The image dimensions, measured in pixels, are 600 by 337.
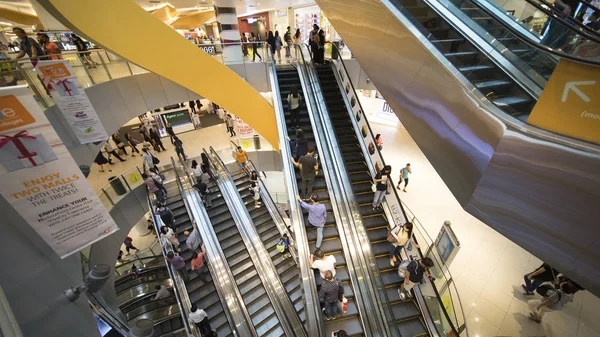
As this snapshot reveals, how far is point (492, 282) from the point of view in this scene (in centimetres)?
651

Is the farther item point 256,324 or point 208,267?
point 208,267

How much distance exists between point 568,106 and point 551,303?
5.26 metres

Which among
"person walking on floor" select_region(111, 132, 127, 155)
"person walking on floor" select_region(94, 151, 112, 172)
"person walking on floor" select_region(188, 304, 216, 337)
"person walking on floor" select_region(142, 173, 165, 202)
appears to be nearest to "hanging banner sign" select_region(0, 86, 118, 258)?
"person walking on floor" select_region(188, 304, 216, 337)

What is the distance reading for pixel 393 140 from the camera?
49.4 ft

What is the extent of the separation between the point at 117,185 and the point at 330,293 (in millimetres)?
9011

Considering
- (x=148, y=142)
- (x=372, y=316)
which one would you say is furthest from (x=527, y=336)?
(x=148, y=142)

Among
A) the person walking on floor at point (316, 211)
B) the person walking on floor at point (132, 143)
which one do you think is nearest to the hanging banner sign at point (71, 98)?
the person walking on floor at point (316, 211)

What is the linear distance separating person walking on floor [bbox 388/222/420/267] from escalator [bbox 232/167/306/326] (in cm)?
235

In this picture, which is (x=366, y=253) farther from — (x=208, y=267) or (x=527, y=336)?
(x=208, y=267)

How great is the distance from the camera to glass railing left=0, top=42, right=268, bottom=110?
4.48 metres

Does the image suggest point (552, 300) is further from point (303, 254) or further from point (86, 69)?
point (86, 69)

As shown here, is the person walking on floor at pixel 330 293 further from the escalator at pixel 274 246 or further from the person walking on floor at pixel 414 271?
the escalator at pixel 274 246

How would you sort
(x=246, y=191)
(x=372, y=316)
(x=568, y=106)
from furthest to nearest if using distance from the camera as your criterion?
(x=246, y=191) < (x=372, y=316) < (x=568, y=106)

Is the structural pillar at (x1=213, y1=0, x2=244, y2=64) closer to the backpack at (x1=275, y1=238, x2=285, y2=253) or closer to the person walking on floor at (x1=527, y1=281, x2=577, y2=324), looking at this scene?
the backpack at (x1=275, y1=238, x2=285, y2=253)
